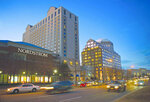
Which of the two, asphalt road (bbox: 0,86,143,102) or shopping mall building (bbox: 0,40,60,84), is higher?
shopping mall building (bbox: 0,40,60,84)

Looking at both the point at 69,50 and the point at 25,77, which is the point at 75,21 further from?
the point at 25,77

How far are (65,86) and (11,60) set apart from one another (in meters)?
27.5

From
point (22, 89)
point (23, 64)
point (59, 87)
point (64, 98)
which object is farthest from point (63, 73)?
point (64, 98)

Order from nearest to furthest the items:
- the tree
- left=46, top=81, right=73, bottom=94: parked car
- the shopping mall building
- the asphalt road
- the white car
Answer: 1. the asphalt road
2. left=46, top=81, right=73, bottom=94: parked car
3. the white car
4. the shopping mall building
5. the tree

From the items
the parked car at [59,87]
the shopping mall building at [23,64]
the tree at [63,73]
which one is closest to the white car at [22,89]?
the parked car at [59,87]

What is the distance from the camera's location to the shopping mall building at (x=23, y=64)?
3962 cm

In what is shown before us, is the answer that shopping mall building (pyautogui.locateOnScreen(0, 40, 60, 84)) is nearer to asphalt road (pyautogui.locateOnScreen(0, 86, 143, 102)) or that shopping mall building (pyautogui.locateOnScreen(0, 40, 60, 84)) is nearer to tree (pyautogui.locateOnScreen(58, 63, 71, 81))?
tree (pyautogui.locateOnScreen(58, 63, 71, 81))

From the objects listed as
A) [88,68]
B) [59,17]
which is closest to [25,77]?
[88,68]

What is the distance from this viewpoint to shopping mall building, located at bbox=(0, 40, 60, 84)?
3962 centimetres

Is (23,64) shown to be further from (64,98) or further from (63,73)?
(64,98)

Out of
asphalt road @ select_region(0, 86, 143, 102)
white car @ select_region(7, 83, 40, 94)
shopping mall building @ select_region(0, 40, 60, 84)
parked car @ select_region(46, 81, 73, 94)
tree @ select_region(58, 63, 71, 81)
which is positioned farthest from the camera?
tree @ select_region(58, 63, 71, 81)


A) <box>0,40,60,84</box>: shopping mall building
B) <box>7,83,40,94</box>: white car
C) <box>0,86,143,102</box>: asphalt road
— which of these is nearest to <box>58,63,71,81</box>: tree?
<box>0,40,60,84</box>: shopping mall building

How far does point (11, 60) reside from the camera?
1604 inches

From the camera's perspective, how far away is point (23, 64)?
4406cm
